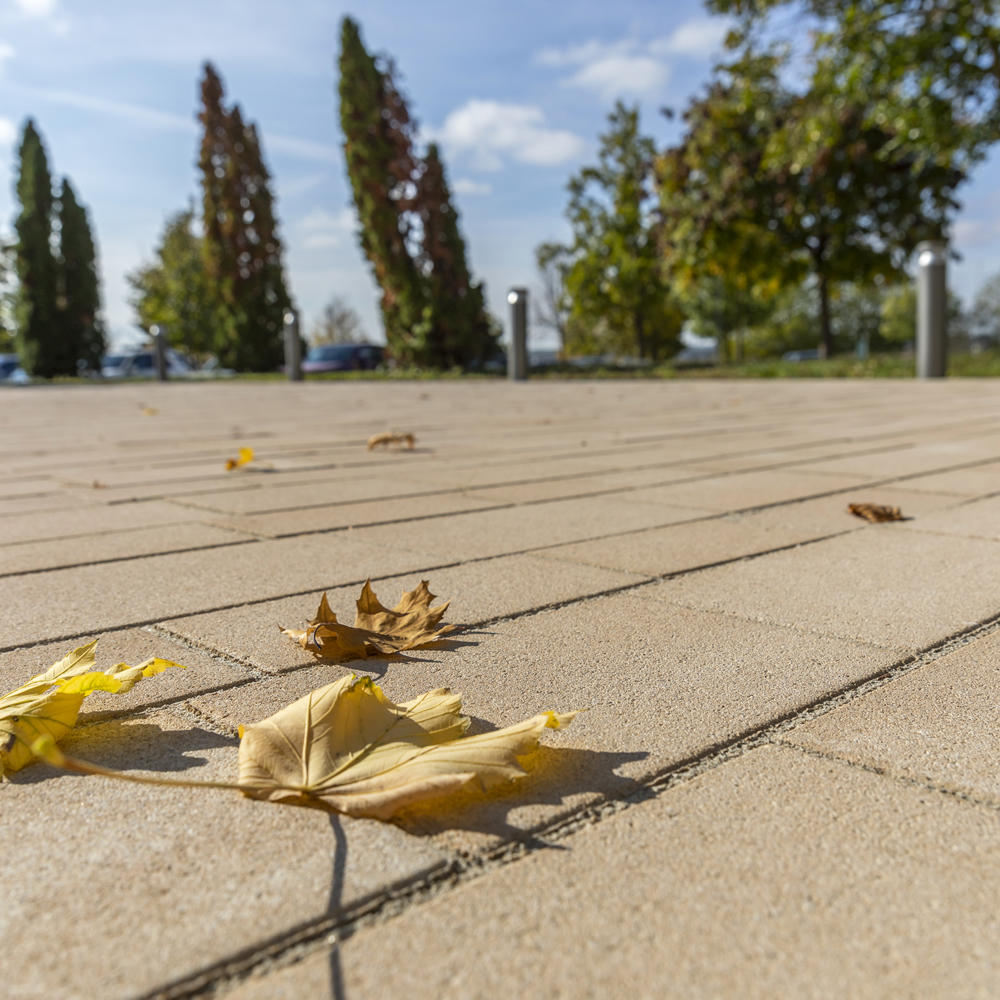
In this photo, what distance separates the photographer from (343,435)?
604cm

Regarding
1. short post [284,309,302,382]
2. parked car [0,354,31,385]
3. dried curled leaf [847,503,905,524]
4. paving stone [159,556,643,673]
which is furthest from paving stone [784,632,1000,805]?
parked car [0,354,31,385]

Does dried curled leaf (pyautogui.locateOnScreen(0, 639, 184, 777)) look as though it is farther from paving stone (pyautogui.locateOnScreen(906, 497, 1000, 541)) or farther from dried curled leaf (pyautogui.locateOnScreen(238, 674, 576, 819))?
paving stone (pyautogui.locateOnScreen(906, 497, 1000, 541))

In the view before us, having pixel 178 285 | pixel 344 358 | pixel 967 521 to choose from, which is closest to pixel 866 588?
pixel 967 521

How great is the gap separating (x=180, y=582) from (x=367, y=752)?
1213 millimetres

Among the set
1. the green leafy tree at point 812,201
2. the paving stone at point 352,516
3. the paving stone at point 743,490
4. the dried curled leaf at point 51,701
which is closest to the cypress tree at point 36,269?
the green leafy tree at point 812,201

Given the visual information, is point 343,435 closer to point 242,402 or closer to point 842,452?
point 842,452

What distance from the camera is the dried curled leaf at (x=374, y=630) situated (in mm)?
1617

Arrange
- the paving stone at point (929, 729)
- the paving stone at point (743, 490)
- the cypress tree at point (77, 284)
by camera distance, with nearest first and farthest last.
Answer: the paving stone at point (929, 729)
the paving stone at point (743, 490)
the cypress tree at point (77, 284)

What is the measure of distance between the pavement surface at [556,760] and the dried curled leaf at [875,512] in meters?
0.13

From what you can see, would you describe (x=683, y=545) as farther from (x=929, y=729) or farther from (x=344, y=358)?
(x=344, y=358)

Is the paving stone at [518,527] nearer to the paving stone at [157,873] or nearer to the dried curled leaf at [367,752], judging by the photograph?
the dried curled leaf at [367,752]

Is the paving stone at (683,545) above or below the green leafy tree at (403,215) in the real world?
below

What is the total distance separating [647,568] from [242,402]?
366 inches

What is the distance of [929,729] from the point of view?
4.17 ft
